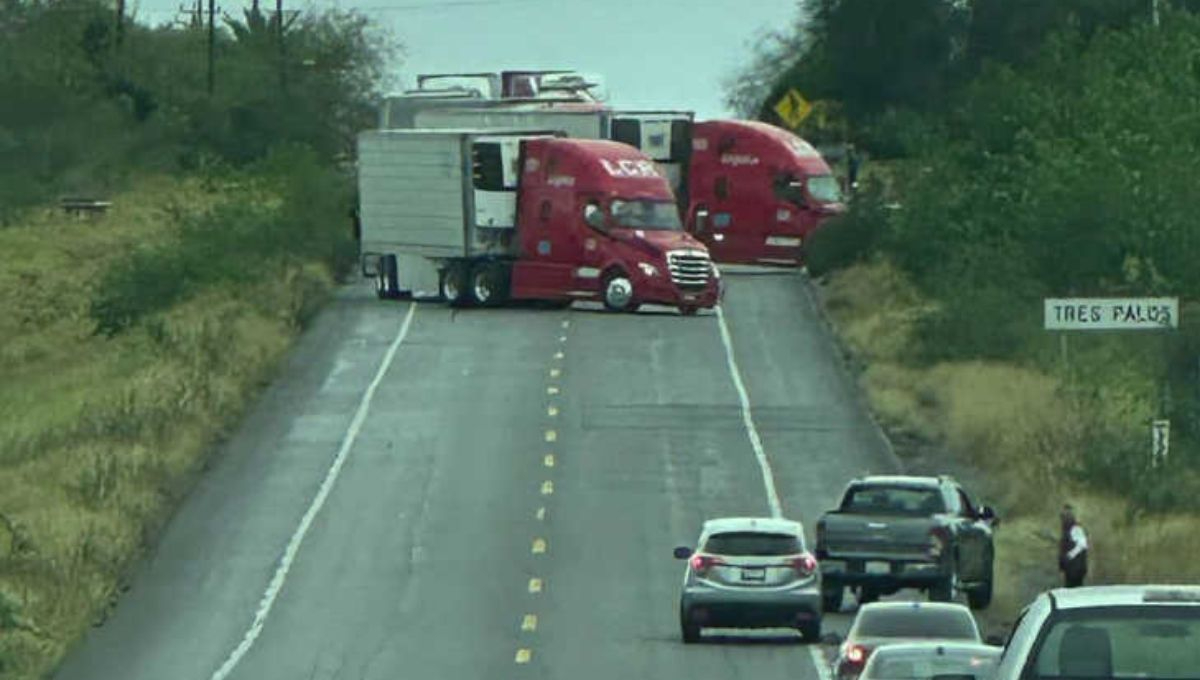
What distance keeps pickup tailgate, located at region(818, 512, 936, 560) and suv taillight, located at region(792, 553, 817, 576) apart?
207cm

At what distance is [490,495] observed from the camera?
48.1 meters

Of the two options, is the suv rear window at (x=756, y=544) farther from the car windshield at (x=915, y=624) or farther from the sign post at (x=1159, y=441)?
the sign post at (x=1159, y=441)

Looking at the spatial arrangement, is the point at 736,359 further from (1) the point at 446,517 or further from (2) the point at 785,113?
(2) the point at 785,113

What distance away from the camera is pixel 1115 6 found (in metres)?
94.1

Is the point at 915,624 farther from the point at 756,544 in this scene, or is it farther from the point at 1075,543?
the point at 1075,543

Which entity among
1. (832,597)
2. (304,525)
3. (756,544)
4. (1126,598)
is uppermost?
(1126,598)

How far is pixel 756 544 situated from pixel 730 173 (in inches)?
1593

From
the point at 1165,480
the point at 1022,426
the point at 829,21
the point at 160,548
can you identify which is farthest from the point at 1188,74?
the point at 829,21

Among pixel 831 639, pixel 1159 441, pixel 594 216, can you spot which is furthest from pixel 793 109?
pixel 831 639

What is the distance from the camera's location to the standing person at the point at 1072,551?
37.3 m

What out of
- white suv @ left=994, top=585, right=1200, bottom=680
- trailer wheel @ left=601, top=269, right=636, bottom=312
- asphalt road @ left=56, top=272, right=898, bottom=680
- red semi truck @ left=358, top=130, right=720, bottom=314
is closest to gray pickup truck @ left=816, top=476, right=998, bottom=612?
asphalt road @ left=56, top=272, right=898, bottom=680

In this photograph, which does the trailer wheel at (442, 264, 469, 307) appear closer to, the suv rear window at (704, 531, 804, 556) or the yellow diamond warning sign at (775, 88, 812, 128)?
the yellow diamond warning sign at (775, 88, 812, 128)

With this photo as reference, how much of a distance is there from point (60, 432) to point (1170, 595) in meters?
40.1

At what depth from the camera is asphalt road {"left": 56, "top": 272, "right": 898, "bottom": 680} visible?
3622 centimetres
